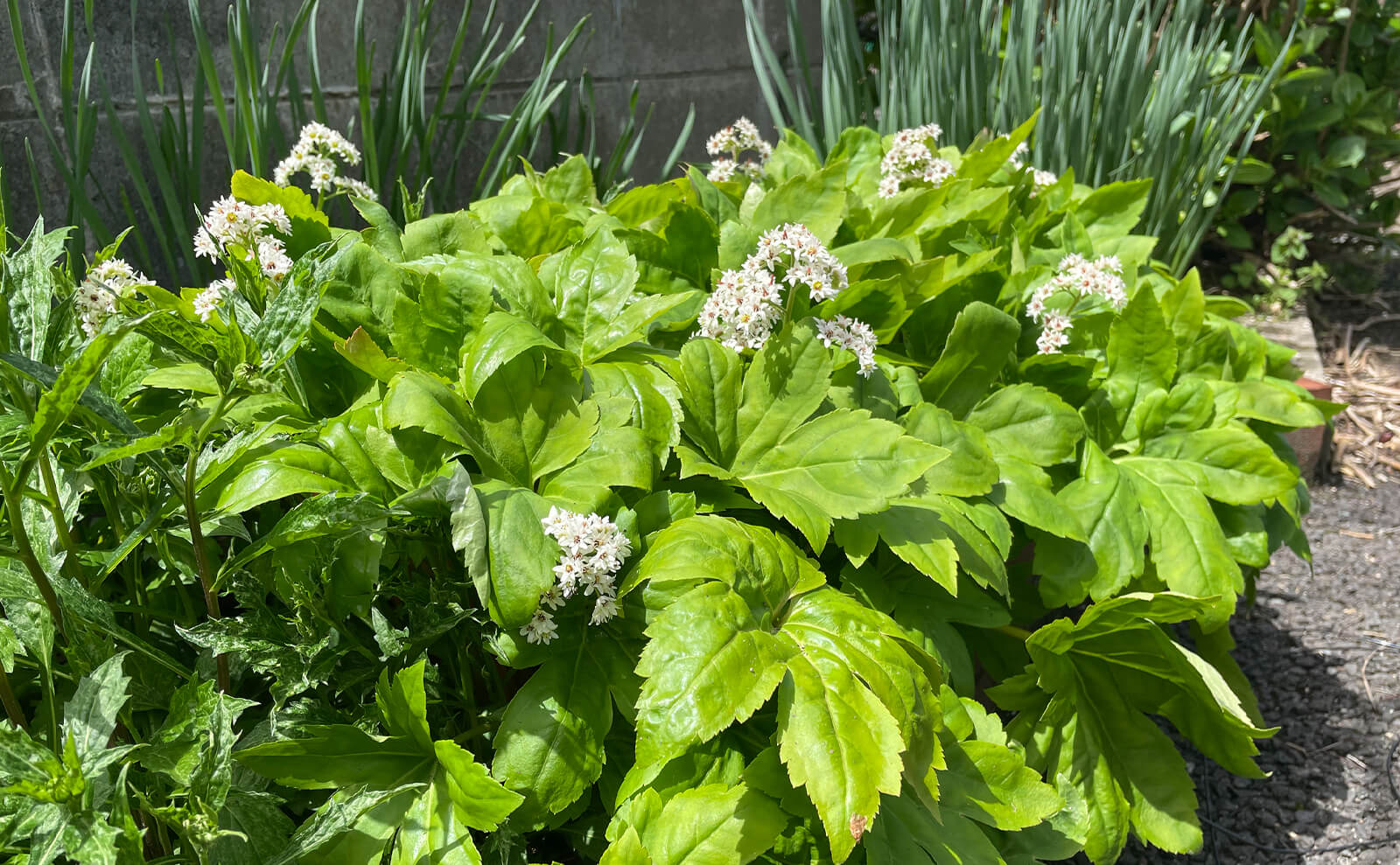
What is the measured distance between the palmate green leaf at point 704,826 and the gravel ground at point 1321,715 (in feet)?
3.76

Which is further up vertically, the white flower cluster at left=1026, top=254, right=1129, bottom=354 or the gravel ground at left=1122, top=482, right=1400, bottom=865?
the white flower cluster at left=1026, top=254, right=1129, bottom=354

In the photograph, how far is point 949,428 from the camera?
139 cm

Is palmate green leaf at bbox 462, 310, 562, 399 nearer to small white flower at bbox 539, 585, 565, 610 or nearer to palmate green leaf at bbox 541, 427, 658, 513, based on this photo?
palmate green leaf at bbox 541, 427, 658, 513

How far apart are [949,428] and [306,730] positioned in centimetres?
85

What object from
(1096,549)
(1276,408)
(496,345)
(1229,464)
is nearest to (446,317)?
(496,345)

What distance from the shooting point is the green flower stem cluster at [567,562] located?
923 mm

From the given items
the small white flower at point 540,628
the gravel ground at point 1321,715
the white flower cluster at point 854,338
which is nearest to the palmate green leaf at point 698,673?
the small white flower at point 540,628

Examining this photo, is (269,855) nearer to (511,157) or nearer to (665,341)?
(665,341)

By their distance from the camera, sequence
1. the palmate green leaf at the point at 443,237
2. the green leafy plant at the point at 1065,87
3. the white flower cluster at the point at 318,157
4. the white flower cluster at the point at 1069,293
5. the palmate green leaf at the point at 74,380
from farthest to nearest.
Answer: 1. the green leafy plant at the point at 1065,87
2. the white flower cluster at the point at 1069,293
3. the white flower cluster at the point at 318,157
4. the palmate green leaf at the point at 443,237
5. the palmate green leaf at the point at 74,380

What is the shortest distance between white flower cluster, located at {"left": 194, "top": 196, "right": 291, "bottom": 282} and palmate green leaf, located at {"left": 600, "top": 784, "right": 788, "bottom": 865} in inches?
27.4

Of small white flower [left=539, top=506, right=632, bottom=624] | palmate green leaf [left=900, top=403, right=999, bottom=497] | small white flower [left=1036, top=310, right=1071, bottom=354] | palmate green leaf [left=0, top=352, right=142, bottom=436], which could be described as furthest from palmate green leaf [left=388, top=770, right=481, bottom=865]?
small white flower [left=1036, top=310, right=1071, bottom=354]

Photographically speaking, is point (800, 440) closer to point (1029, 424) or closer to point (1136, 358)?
point (1029, 424)

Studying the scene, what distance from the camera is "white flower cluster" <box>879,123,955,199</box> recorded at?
1.93 metres

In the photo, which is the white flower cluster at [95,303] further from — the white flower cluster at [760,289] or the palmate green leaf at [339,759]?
the white flower cluster at [760,289]
